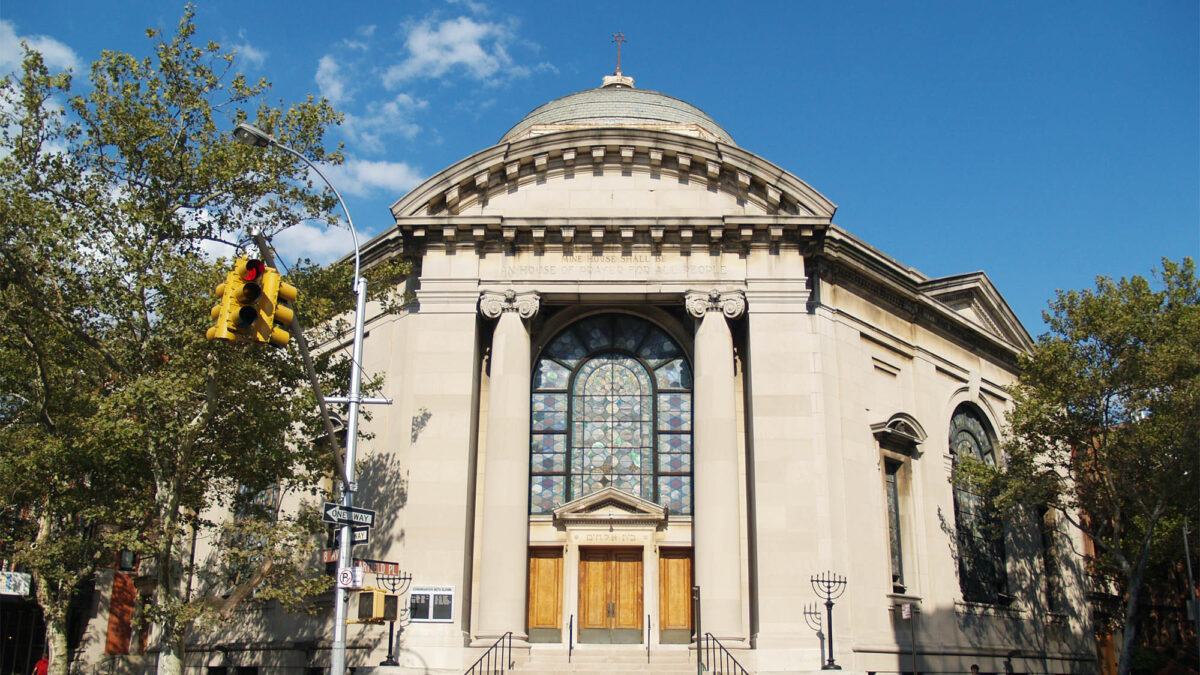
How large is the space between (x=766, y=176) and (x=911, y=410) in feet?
29.0

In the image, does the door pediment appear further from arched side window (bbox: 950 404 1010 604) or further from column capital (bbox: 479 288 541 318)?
arched side window (bbox: 950 404 1010 604)

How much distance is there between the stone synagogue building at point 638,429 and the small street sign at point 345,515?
7.92m

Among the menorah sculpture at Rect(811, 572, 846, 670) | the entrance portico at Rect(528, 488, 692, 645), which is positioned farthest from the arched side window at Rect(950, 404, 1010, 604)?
the entrance portico at Rect(528, 488, 692, 645)

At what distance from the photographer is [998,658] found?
100 feet

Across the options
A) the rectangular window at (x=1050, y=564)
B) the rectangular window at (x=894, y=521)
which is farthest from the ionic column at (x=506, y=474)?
the rectangular window at (x=1050, y=564)

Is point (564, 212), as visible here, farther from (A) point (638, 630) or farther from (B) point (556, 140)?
(A) point (638, 630)

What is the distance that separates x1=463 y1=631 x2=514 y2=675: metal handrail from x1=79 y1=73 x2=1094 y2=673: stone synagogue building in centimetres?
29

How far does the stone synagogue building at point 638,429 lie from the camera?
24.8 m

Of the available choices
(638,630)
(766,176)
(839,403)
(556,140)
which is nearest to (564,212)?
(556,140)

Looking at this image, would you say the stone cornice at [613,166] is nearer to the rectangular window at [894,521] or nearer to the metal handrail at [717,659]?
the rectangular window at [894,521]

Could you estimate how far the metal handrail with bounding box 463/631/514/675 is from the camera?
23.2 m

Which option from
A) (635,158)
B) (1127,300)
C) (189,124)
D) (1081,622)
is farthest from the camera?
(1081,622)

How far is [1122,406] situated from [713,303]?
13.2 meters

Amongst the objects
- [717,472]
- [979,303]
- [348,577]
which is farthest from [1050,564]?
[348,577]
